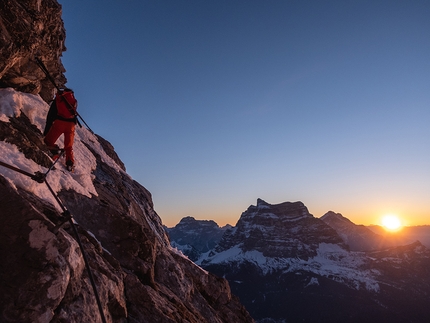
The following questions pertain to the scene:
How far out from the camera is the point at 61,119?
45.3 ft

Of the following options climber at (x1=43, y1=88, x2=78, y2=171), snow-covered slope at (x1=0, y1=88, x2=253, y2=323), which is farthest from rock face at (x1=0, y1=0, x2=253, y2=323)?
climber at (x1=43, y1=88, x2=78, y2=171)

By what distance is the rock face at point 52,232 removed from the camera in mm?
6562

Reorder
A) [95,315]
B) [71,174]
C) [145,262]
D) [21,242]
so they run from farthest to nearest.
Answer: [71,174] → [145,262] → [95,315] → [21,242]

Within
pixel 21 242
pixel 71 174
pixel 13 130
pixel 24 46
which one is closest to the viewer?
pixel 21 242

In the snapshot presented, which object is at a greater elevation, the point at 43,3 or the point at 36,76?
the point at 43,3

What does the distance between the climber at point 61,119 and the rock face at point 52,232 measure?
0.65 m

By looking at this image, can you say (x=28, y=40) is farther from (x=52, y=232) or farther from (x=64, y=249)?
(x=64, y=249)

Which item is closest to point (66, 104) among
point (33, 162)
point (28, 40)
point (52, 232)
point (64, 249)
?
point (28, 40)

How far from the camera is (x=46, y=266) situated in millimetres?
6727

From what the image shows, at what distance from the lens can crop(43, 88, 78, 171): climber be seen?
45.0ft

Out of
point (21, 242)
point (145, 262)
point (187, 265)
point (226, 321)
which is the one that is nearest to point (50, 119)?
point (145, 262)

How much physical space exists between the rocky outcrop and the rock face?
4 cm

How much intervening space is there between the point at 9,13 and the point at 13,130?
4442mm

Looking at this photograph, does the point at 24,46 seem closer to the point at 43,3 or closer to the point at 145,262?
the point at 43,3
